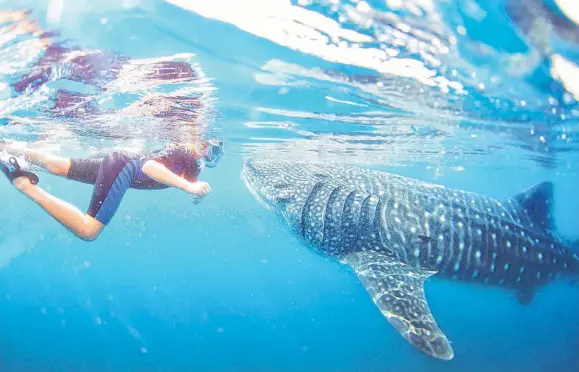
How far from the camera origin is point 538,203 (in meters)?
7.80

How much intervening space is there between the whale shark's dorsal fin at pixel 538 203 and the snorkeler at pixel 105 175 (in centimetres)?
676

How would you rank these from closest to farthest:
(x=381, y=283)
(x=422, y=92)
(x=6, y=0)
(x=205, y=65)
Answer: (x=6, y=0)
(x=381, y=283)
(x=205, y=65)
(x=422, y=92)

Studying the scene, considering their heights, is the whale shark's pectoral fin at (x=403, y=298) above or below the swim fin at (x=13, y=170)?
above

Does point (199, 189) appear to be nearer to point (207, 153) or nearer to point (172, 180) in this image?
point (172, 180)

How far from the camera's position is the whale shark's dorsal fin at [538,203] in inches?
306

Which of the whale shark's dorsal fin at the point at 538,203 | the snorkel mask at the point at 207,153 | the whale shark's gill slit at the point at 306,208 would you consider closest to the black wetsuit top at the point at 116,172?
the snorkel mask at the point at 207,153

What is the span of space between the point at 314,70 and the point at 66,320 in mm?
52629

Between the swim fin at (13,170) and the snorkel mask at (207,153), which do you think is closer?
the swim fin at (13,170)

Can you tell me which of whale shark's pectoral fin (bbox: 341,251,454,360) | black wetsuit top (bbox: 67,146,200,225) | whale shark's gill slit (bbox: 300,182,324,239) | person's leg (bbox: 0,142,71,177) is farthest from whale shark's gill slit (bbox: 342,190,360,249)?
person's leg (bbox: 0,142,71,177)

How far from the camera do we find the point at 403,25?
5.39 m

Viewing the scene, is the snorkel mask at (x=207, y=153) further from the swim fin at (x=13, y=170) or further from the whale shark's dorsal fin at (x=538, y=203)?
the whale shark's dorsal fin at (x=538, y=203)

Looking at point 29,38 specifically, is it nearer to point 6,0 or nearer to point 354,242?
point 6,0

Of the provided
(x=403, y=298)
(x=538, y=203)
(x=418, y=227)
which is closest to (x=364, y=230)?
(x=418, y=227)

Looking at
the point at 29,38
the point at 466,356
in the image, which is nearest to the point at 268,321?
the point at 466,356
